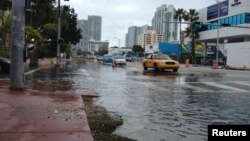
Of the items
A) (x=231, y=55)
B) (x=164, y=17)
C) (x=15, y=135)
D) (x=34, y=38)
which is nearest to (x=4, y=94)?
(x=15, y=135)

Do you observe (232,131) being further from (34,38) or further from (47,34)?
(47,34)

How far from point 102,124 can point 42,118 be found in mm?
1326

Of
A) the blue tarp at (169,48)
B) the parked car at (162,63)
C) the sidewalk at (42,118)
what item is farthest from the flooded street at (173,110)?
the blue tarp at (169,48)

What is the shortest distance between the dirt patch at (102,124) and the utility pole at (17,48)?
197 inches

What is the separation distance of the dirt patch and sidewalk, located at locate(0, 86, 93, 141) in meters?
0.15

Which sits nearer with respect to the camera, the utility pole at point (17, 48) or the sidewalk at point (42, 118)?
the sidewalk at point (42, 118)

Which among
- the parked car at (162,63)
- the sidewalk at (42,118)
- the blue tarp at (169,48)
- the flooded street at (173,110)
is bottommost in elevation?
the flooded street at (173,110)

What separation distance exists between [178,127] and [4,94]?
649cm

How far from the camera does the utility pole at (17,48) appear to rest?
1608cm

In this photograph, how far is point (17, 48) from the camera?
16.1m

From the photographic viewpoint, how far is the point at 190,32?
102625mm

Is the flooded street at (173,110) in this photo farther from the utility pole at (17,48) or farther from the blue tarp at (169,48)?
the blue tarp at (169,48)

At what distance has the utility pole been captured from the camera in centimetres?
1608

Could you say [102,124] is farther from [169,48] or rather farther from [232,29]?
[169,48]
